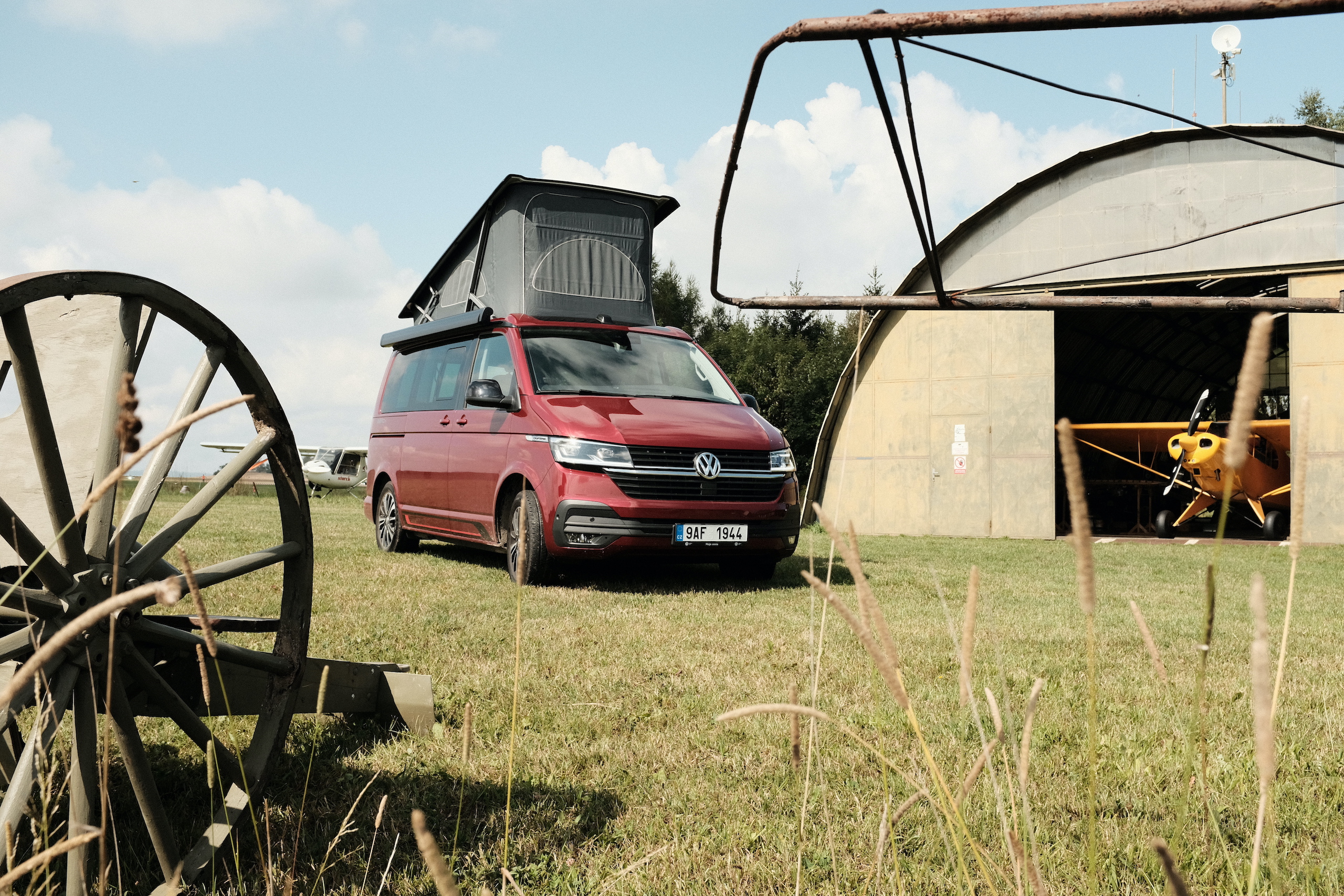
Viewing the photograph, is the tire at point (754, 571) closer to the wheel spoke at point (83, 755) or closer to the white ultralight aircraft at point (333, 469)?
the wheel spoke at point (83, 755)

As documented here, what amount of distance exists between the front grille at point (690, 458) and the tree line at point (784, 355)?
30511mm

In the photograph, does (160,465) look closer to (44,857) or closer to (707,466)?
(44,857)

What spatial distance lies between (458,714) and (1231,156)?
1430 centimetres

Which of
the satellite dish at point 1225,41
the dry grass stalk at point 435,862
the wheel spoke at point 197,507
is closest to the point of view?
the dry grass stalk at point 435,862

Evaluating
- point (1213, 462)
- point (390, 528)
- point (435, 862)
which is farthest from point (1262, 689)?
point (1213, 462)

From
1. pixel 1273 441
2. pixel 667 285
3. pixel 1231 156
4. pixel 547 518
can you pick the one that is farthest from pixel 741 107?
pixel 667 285

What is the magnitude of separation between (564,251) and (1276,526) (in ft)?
45.3

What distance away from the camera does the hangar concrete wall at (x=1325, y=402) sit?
527 inches

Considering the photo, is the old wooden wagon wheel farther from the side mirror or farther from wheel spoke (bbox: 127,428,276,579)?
the side mirror

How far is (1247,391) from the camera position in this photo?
704 mm

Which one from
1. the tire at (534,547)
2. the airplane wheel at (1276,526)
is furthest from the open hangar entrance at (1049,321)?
the tire at (534,547)

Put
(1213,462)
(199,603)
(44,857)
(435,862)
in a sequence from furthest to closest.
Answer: (1213,462) → (199,603) → (44,857) → (435,862)

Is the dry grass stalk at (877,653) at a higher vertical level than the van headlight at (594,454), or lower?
lower

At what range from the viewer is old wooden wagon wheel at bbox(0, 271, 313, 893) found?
1773 millimetres
